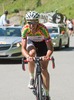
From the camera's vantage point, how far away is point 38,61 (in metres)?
7.94

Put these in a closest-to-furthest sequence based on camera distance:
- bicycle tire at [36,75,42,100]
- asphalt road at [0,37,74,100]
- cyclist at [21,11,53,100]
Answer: bicycle tire at [36,75,42,100], cyclist at [21,11,53,100], asphalt road at [0,37,74,100]

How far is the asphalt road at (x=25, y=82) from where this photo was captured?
9.99m

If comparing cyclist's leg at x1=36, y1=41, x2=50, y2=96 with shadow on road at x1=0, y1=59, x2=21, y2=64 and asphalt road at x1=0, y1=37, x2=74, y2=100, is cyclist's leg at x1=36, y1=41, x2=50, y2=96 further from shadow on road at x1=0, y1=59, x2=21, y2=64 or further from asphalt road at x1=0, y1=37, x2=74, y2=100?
shadow on road at x1=0, y1=59, x2=21, y2=64

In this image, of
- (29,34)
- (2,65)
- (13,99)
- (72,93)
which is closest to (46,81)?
(29,34)

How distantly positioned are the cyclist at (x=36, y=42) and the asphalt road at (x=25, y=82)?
149cm

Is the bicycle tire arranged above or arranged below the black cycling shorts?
below

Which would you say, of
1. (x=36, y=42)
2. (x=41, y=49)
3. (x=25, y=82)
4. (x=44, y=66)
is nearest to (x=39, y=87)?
(x=44, y=66)

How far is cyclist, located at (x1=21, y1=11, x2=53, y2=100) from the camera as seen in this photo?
8.15 metres

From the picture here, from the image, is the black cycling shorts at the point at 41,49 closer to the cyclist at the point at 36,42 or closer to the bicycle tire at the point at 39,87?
the cyclist at the point at 36,42

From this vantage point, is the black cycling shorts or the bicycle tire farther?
the black cycling shorts

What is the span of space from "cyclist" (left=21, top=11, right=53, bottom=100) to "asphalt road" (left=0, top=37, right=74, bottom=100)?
4.89ft

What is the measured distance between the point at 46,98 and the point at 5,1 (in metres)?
130

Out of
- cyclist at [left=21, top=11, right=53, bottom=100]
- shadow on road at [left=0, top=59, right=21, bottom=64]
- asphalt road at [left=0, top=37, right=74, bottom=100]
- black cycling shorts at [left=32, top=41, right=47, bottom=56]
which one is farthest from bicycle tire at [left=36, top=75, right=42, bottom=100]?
shadow on road at [left=0, top=59, right=21, bottom=64]

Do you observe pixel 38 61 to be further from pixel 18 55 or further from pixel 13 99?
pixel 18 55
